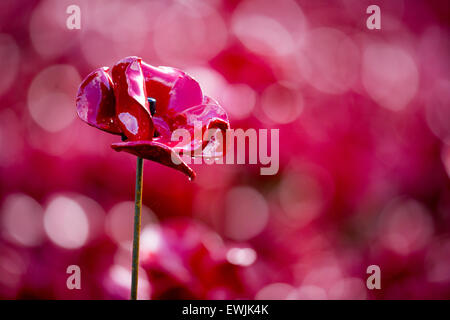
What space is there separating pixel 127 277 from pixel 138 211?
0.83 feet

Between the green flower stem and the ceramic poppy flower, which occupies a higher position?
the ceramic poppy flower

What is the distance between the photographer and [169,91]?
0.35 meters

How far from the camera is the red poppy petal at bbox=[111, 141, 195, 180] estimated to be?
0.26 meters

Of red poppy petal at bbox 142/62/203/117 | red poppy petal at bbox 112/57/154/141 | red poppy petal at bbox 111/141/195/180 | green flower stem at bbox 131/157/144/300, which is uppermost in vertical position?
red poppy petal at bbox 142/62/203/117

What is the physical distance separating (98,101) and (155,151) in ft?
0.24

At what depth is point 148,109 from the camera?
11.8 inches

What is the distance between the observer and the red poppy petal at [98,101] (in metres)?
0.31

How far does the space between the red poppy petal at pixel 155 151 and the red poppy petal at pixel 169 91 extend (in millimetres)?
81

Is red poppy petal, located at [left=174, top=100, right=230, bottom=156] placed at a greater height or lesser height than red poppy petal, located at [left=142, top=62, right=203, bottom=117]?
lesser

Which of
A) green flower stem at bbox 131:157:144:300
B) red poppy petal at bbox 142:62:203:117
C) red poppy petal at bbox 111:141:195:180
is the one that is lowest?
green flower stem at bbox 131:157:144:300

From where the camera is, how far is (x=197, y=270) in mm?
474

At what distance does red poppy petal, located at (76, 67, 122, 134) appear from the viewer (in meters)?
0.31

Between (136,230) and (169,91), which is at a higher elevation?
(169,91)

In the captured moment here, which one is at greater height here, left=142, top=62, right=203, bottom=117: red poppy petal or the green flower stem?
left=142, top=62, right=203, bottom=117: red poppy petal
